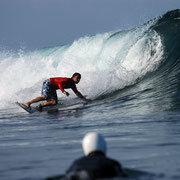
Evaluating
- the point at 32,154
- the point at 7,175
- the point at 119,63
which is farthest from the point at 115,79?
the point at 7,175

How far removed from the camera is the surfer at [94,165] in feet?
13.6

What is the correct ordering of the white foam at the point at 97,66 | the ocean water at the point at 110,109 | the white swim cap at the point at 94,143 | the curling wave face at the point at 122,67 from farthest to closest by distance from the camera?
the white foam at the point at 97,66 < the curling wave face at the point at 122,67 < the ocean water at the point at 110,109 < the white swim cap at the point at 94,143

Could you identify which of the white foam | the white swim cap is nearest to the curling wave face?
the white foam

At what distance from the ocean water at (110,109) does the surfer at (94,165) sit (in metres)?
0.65

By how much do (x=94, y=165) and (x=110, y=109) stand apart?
849cm

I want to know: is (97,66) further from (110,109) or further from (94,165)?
(94,165)

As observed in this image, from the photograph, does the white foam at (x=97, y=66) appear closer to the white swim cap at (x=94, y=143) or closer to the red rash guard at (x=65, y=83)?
the red rash guard at (x=65, y=83)

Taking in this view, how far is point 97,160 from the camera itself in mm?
4238

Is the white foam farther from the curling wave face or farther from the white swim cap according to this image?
the white swim cap

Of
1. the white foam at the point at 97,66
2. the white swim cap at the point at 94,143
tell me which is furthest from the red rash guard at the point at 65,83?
the white swim cap at the point at 94,143

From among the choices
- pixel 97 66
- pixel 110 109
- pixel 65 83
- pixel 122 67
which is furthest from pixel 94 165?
pixel 97 66

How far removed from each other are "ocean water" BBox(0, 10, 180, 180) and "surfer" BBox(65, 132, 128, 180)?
0.65 m

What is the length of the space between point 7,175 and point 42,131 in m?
3.60

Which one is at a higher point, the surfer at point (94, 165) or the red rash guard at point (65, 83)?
the red rash guard at point (65, 83)
